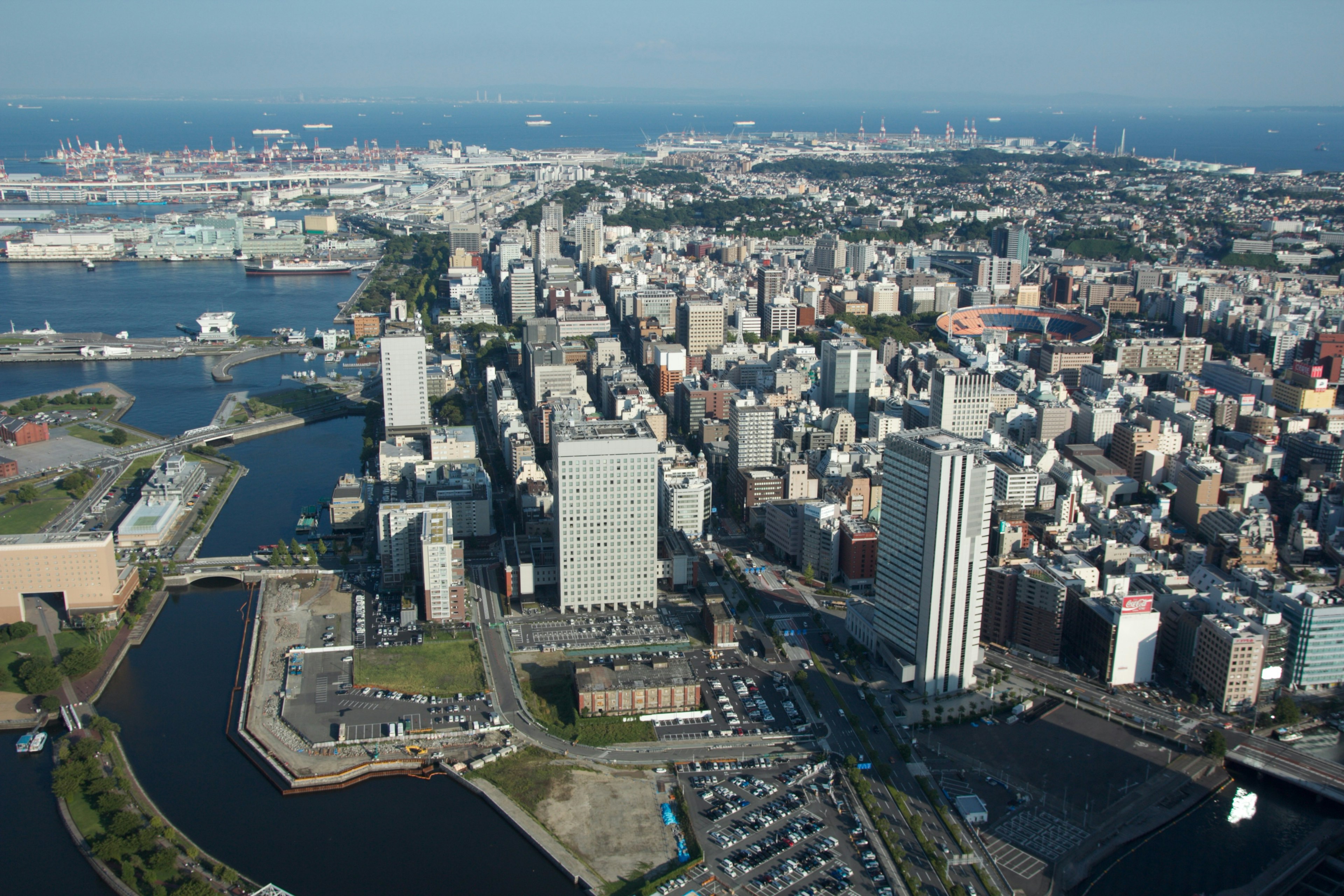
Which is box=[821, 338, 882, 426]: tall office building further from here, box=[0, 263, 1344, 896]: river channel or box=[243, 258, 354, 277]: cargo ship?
box=[243, 258, 354, 277]: cargo ship

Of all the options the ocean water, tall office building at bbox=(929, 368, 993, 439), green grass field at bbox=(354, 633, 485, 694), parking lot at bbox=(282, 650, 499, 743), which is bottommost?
parking lot at bbox=(282, 650, 499, 743)

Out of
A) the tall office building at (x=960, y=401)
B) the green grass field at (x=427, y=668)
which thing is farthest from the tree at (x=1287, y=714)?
the tall office building at (x=960, y=401)

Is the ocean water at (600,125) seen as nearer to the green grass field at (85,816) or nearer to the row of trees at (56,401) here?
the row of trees at (56,401)

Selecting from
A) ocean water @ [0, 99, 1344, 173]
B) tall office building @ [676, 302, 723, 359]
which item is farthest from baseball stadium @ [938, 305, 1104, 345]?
ocean water @ [0, 99, 1344, 173]

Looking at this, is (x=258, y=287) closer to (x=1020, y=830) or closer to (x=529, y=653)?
(x=529, y=653)

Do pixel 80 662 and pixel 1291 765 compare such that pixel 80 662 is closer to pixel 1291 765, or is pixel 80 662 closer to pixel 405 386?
pixel 405 386

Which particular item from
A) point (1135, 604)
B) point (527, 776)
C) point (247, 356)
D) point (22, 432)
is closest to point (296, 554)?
point (527, 776)
